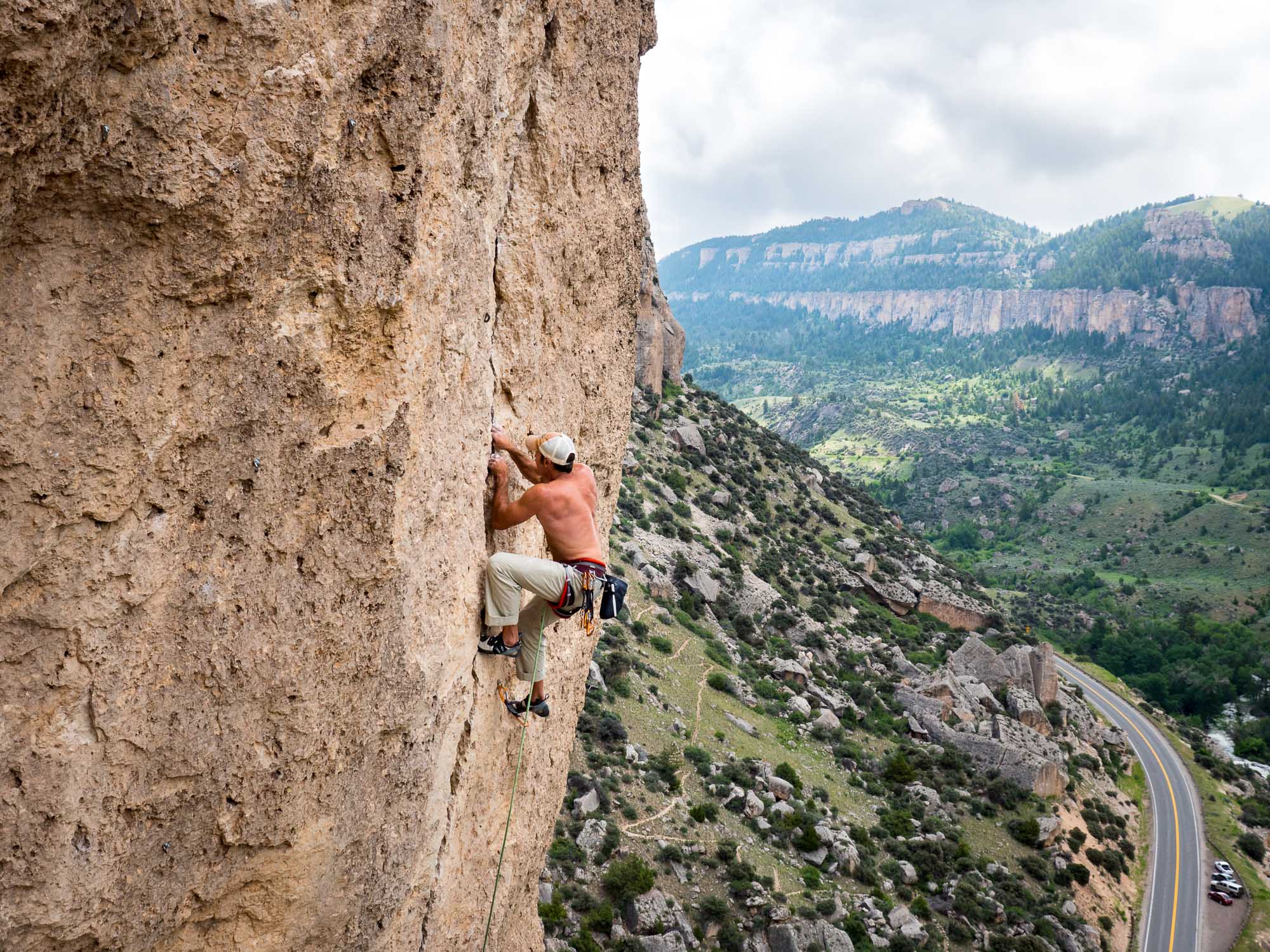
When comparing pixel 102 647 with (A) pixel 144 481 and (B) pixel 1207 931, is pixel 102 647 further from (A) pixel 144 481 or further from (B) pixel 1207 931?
(B) pixel 1207 931

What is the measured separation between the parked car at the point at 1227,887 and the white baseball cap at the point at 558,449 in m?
39.2

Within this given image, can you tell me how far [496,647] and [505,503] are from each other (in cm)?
91

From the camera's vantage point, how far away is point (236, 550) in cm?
338

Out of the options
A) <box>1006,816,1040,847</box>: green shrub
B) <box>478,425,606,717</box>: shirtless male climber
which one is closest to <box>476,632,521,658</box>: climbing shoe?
<box>478,425,606,717</box>: shirtless male climber

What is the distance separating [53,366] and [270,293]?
2.70 ft

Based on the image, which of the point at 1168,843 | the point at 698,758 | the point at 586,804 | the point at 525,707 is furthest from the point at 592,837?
the point at 1168,843

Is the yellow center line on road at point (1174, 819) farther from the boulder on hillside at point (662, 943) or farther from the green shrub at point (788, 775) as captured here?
the boulder on hillside at point (662, 943)

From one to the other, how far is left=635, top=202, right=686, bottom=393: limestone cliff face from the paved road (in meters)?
32.4

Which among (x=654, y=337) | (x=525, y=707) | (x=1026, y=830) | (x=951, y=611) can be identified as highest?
(x=654, y=337)

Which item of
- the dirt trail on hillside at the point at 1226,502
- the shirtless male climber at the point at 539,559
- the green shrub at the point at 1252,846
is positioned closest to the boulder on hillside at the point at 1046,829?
the green shrub at the point at 1252,846

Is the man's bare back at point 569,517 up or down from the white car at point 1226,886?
up

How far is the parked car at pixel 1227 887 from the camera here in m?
32.3

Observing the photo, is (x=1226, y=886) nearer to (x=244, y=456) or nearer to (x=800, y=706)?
(x=800, y=706)

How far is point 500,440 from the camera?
506cm
